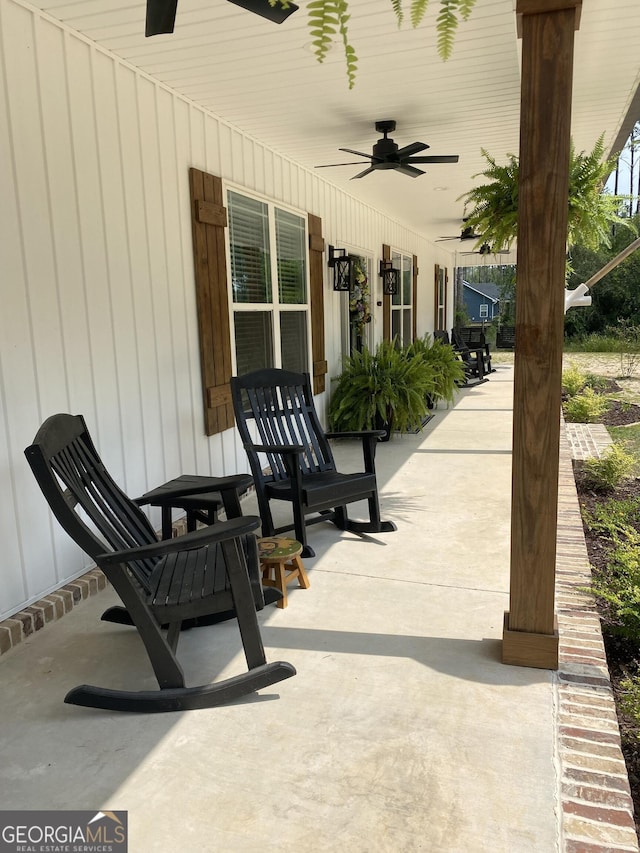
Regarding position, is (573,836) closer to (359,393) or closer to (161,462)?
(161,462)

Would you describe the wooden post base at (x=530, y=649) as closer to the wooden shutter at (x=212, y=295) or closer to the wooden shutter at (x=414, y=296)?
the wooden shutter at (x=212, y=295)

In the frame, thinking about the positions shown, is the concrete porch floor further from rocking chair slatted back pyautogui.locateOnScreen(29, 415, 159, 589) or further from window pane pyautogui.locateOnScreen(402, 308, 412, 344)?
window pane pyautogui.locateOnScreen(402, 308, 412, 344)

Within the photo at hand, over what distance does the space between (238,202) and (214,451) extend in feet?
5.67

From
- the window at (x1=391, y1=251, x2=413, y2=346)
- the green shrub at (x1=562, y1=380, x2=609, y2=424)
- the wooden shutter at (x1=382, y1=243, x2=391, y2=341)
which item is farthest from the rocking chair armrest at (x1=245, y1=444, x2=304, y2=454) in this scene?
the window at (x1=391, y1=251, x2=413, y2=346)

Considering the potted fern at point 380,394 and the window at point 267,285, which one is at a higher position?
the window at point 267,285

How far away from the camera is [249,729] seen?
6.18 feet

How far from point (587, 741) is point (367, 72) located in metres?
3.22

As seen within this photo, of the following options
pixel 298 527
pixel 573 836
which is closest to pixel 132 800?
pixel 573 836

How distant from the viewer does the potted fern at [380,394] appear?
5.95m

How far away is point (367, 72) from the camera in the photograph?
11.0 feet

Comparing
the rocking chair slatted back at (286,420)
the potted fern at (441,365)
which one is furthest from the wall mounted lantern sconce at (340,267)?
the rocking chair slatted back at (286,420)

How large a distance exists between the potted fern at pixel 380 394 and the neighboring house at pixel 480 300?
29.0m

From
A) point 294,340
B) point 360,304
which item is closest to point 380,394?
point 294,340

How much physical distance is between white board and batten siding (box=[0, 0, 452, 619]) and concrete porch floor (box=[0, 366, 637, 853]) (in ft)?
2.46
